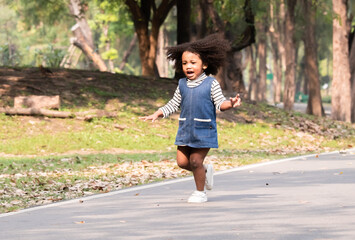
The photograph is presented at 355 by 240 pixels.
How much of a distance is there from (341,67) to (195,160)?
23.0 metres

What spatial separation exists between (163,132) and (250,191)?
12301 mm

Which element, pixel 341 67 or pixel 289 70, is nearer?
pixel 341 67

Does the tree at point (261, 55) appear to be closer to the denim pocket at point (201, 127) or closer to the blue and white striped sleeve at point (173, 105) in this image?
the blue and white striped sleeve at point (173, 105)

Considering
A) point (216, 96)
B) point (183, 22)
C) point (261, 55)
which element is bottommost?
point (216, 96)

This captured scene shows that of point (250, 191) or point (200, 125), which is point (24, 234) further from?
point (250, 191)

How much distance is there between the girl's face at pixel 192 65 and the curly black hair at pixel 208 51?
0.20ft

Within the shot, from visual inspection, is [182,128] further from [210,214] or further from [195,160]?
[210,214]

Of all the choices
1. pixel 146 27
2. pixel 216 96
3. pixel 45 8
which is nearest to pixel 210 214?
pixel 216 96

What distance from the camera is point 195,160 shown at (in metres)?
8.78

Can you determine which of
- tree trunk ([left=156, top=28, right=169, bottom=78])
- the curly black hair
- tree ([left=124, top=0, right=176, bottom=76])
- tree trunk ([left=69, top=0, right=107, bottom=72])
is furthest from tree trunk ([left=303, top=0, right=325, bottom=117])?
the curly black hair

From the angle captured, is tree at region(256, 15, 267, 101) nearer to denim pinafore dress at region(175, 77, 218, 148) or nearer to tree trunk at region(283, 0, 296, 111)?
tree trunk at region(283, 0, 296, 111)

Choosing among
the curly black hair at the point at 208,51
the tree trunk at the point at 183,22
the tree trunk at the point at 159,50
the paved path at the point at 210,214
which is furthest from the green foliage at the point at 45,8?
the curly black hair at the point at 208,51

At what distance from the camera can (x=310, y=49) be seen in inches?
1307

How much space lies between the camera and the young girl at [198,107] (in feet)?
28.5
